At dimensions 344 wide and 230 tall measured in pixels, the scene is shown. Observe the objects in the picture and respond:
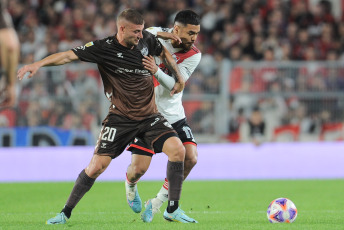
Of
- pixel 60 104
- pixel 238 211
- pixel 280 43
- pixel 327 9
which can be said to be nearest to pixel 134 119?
pixel 238 211

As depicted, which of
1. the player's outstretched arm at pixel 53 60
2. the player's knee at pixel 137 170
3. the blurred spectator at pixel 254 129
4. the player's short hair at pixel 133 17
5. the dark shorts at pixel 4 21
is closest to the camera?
the dark shorts at pixel 4 21

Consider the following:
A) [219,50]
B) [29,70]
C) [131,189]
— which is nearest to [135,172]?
[131,189]

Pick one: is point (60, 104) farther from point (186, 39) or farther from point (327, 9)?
point (327, 9)

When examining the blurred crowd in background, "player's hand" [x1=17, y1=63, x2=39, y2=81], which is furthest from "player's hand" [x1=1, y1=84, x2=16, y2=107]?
the blurred crowd in background

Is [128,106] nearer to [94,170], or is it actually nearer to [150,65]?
[150,65]

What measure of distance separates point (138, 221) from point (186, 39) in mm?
2078

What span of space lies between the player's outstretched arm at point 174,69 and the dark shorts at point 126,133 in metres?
0.37

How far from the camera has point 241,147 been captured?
14.9m

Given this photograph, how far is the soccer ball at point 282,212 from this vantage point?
308 inches

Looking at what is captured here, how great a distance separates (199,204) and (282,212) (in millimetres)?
2726

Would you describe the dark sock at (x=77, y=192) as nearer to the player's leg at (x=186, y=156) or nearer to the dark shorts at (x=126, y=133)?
the dark shorts at (x=126, y=133)

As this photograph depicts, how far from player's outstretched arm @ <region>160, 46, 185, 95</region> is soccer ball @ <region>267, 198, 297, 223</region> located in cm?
157

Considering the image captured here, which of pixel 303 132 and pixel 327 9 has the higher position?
pixel 327 9

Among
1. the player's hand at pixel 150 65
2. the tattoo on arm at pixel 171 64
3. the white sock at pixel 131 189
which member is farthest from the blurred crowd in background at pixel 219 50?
the player's hand at pixel 150 65
